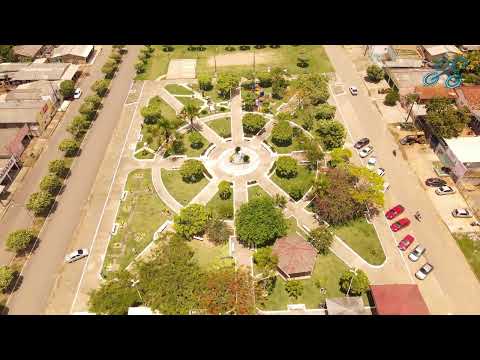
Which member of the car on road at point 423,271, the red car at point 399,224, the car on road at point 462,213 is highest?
the car on road at point 462,213

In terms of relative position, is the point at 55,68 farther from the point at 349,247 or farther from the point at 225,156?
the point at 349,247

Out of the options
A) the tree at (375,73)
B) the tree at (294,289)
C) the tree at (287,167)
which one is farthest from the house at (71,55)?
the tree at (294,289)

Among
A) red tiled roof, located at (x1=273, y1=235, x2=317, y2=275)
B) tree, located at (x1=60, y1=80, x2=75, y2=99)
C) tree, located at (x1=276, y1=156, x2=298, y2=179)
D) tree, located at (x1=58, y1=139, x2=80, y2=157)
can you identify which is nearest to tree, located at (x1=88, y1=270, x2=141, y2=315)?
red tiled roof, located at (x1=273, y1=235, x2=317, y2=275)

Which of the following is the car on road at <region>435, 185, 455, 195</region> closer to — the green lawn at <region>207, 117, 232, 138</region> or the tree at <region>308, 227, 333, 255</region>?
the tree at <region>308, 227, 333, 255</region>

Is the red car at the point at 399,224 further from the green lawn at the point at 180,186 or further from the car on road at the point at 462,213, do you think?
the green lawn at the point at 180,186

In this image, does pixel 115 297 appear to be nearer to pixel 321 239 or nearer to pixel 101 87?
pixel 321 239

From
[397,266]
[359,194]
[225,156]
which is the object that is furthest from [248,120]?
[397,266]

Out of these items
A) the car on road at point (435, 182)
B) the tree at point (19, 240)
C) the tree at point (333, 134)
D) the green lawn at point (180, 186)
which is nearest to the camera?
the tree at point (19, 240)

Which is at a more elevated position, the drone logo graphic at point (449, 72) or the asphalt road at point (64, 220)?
the drone logo graphic at point (449, 72)
